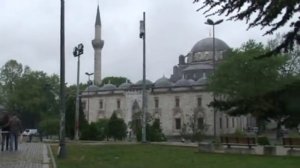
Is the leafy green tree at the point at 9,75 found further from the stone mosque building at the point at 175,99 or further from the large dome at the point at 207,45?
the large dome at the point at 207,45

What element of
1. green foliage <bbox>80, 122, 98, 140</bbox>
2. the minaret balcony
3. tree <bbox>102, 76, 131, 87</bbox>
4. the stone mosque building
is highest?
the minaret balcony

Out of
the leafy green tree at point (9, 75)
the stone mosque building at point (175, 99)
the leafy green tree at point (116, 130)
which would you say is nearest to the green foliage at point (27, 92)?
the leafy green tree at point (9, 75)

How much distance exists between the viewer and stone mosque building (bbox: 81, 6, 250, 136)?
96000 mm

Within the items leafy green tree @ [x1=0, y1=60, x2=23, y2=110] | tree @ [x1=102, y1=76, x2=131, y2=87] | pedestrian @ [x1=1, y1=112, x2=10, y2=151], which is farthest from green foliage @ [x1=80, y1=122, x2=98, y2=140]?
tree @ [x1=102, y1=76, x2=131, y2=87]

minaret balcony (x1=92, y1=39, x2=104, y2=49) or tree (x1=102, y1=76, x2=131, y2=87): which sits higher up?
minaret balcony (x1=92, y1=39, x2=104, y2=49)

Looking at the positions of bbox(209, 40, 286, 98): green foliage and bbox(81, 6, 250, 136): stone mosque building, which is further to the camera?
bbox(81, 6, 250, 136): stone mosque building

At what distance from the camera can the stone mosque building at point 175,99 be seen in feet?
315

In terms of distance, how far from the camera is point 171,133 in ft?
325

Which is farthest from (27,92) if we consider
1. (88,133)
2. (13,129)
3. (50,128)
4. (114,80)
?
(13,129)

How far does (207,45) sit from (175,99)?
17737 millimetres

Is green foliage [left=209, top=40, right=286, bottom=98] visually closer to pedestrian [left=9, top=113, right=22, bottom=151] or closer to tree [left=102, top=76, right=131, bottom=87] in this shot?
pedestrian [left=9, top=113, right=22, bottom=151]

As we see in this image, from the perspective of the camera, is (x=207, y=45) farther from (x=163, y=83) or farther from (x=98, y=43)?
(x=98, y=43)

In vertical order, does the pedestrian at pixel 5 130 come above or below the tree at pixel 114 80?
below

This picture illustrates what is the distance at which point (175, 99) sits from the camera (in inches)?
3979
